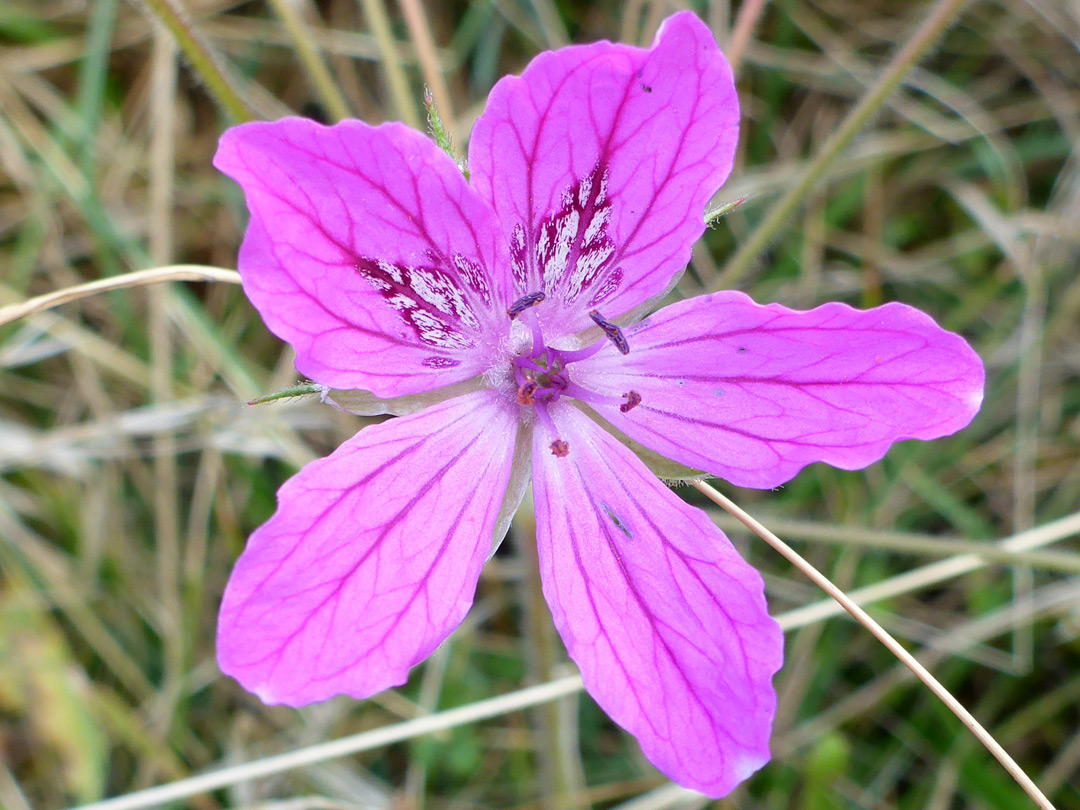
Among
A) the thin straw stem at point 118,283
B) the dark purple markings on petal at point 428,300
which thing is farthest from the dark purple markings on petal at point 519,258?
the thin straw stem at point 118,283

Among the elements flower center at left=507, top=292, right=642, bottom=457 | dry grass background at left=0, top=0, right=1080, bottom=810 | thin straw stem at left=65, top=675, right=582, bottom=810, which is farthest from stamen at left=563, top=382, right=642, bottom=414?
dry grass background at left=0, top=0, right=1080, bottom=810

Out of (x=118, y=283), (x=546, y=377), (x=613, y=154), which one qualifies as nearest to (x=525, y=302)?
(x=546, y=377)

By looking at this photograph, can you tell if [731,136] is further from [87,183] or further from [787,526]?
[87,183]

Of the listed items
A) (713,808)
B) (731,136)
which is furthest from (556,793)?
(731,136)

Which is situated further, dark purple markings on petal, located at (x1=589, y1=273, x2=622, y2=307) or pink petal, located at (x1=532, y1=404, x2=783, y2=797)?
dark purple markings on petal, located at (x1=589, y1=273, x2=622, y2=307)

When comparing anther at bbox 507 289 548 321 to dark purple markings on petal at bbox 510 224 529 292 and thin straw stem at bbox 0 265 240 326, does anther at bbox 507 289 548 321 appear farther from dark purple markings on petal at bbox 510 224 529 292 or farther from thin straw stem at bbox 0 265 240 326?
thin straw stem at bbox 0 265 240 326

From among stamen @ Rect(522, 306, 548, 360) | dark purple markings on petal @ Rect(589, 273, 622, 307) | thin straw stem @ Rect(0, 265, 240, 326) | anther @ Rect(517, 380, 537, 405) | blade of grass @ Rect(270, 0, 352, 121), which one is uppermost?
blade of grass @ Rect(270, 0, 352, 121)

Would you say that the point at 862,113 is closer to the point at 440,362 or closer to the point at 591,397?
the point at 591,397
